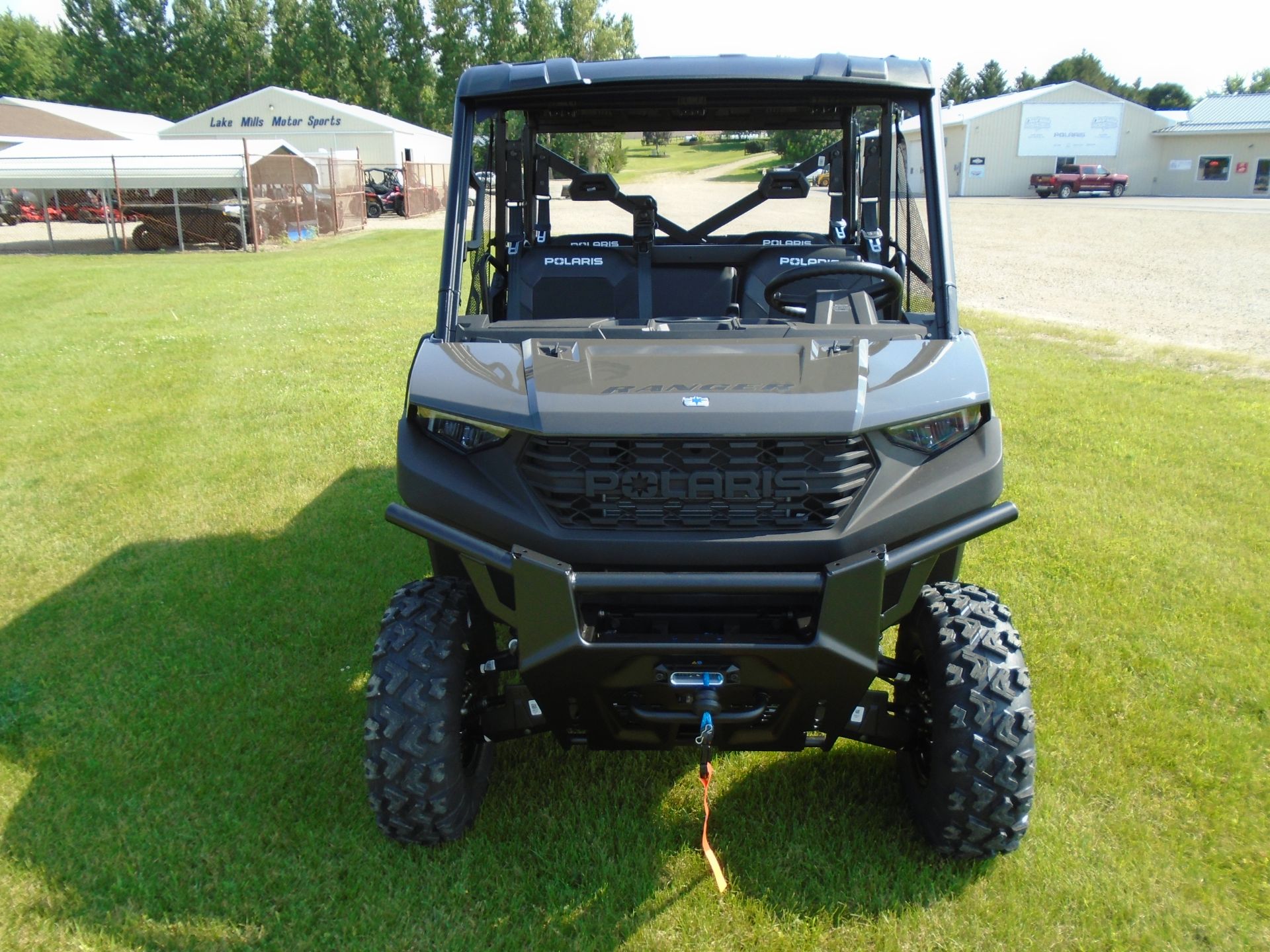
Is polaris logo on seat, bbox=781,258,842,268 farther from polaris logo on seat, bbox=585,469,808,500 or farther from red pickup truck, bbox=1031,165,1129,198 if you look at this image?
red pickup truck, bbox=1031,165,1129,198

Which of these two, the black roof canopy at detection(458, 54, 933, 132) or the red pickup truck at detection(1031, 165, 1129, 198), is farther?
the red pickup truck at detection(1031, 165, 1129, 198)

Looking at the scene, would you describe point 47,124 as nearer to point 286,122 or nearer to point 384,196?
point 286,122

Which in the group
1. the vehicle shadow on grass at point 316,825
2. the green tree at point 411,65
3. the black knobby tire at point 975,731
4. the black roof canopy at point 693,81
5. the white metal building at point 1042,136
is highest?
the green tree at point 411,65

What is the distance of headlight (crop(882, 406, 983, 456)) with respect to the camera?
248 centimetres

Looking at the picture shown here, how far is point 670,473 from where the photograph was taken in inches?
94.0

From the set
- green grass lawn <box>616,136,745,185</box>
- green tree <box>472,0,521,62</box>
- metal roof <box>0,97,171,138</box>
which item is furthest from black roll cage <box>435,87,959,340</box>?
green tree <box>472,0,521,62</box>

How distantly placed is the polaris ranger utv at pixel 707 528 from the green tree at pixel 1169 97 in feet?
321

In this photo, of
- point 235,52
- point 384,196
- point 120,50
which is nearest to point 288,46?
point 235,52

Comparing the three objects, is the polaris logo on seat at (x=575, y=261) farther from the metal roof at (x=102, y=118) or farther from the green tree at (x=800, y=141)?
the metal roof at (x=102, y=118)

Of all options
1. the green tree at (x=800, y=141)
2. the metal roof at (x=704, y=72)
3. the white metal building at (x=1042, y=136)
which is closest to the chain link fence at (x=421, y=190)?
the white metal building at (x=1042, y=136)

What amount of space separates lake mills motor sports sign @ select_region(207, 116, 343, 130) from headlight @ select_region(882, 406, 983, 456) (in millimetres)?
45506

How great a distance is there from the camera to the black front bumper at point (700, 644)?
233cm

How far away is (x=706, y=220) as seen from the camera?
450 cm

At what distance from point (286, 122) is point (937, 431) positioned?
47315mm
